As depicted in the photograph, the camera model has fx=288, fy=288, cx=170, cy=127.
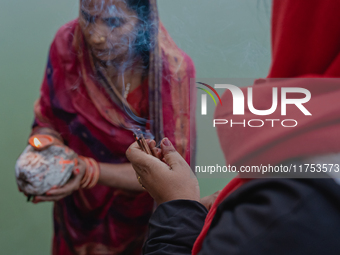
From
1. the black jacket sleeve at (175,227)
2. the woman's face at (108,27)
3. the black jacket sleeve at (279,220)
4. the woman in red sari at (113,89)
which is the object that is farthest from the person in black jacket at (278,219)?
the woman's face at (108,27)

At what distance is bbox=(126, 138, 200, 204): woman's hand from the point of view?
2.07 ft

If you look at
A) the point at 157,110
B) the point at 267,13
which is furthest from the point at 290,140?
the point at 267,13

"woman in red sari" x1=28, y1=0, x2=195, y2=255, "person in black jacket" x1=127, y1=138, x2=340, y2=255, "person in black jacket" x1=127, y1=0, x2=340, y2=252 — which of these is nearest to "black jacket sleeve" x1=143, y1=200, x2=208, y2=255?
"person in black jacket" x1=127, y1=0, x2=340, y2=252

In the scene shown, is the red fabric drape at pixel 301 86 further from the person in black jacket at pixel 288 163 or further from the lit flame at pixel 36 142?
the lit flame at pixel 36 142

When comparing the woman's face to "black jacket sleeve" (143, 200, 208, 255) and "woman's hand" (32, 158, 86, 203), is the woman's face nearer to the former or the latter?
"woman's hand" (32, 158, 86, 203)

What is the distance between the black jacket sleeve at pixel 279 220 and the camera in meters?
0.36

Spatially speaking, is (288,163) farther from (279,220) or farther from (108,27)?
(108,27)

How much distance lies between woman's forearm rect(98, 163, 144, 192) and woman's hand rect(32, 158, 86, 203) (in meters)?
0.07

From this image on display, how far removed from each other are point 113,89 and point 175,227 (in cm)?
59

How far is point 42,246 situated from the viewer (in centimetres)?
113

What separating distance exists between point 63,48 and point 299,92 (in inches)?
32.4

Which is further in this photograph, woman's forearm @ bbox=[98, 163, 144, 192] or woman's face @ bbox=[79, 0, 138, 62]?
woman's forearm @ bbox=[98, 163, 144, 192]

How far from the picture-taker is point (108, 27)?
932 mm

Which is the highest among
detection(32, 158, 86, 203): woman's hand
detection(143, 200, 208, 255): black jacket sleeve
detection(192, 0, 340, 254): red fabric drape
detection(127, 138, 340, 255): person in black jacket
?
detection(192, 0, 340, 254): red fabric drape
